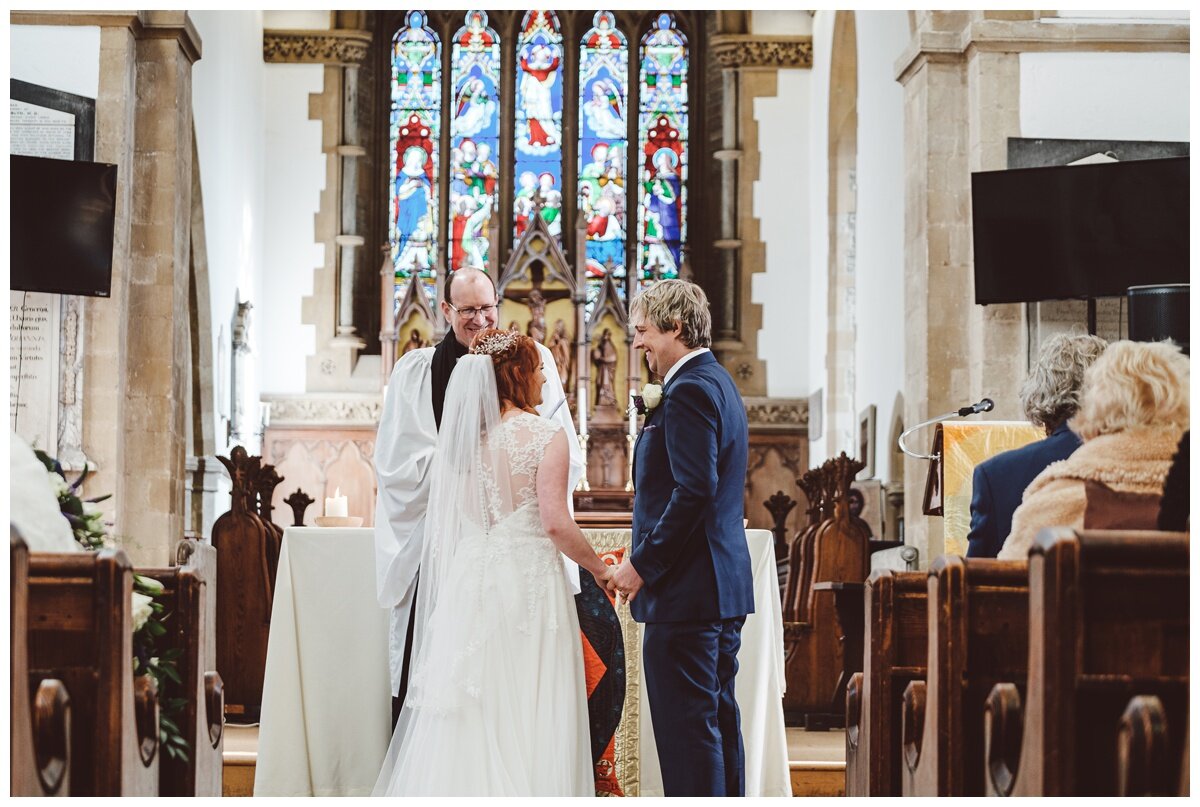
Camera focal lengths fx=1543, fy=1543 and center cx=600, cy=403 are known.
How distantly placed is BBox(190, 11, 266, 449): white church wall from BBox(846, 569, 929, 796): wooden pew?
22.2 feet

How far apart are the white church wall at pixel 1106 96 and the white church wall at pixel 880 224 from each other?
4.55 feet

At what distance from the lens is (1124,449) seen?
316 cm

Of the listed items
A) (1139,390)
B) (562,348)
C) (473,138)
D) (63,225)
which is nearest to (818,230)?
(562,348)

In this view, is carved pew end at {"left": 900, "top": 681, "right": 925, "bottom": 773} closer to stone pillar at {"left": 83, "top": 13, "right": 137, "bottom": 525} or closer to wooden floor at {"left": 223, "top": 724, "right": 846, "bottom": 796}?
wooden floor at {"left": 223, "top": 724, "right": 846, "bottom": 796}

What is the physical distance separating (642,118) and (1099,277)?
24.1 feet

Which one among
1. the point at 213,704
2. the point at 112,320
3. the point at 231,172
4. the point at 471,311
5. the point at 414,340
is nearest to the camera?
the point at 213,704

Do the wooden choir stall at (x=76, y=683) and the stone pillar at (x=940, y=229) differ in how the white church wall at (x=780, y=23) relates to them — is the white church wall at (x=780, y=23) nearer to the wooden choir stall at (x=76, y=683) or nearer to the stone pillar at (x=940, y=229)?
the stone pillar at (x=940, y=229)

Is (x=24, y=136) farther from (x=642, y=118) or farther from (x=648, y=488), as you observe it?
(x=642, y=118)

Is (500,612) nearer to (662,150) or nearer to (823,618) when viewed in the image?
(823,618)

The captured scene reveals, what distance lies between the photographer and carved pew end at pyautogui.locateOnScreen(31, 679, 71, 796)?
277 cm

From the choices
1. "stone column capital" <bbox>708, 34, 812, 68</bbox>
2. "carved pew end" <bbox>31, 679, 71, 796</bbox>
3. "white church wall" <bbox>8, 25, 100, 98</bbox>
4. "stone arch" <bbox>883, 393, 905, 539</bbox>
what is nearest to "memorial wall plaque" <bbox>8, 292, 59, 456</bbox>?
"white church wall" <bbox>8, 25, 100, 98</bbox>

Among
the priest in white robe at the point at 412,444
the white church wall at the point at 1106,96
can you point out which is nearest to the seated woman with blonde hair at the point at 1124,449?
the priest in white robe at the point at 412,444

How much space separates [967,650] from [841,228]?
9.14 metres
